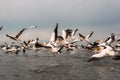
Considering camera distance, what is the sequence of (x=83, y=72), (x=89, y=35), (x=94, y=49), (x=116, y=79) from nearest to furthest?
(x=116, y=79), (x=83, y=72), (x=94, y=49), (x=89, y=35)

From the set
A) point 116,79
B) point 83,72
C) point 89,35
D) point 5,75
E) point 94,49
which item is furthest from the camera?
point 89,35

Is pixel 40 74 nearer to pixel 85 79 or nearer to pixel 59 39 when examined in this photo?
pixel 85 79

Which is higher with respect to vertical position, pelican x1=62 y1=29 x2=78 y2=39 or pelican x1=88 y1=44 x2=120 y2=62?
pelican x1=62 y1=29 x2=78 y2=39

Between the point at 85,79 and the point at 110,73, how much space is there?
403 centimetres

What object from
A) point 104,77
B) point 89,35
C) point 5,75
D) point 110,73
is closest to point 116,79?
point 104,77

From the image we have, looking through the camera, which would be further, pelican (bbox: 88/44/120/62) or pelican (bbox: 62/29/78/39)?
pelican (bbox: 62/29/78/39)

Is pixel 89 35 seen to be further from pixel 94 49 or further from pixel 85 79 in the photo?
pixel 85 79

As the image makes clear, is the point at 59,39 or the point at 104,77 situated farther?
the point at 59,39

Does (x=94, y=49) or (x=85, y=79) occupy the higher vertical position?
(x=94, y=49)

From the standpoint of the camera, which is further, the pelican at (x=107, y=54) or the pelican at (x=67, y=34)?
the pelican at (x=67, y=34)

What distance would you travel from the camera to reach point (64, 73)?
99.8 ft

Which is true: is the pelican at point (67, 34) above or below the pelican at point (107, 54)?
above

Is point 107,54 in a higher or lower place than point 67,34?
lower

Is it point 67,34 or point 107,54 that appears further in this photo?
point 67,34
